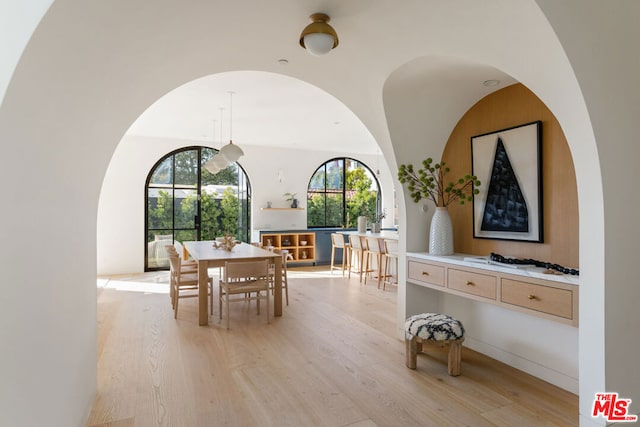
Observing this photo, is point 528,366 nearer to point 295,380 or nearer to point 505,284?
point 505,284

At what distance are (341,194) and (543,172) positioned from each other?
6837mm

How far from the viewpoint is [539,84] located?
212 cm

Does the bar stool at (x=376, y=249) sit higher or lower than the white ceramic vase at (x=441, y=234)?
lower

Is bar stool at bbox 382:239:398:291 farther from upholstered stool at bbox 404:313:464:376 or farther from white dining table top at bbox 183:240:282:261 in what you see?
upholstered stool at bbox 404:313:464:376

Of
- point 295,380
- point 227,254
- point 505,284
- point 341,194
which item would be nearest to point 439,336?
point 505,284

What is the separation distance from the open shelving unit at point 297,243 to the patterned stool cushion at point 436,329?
18.3 ft

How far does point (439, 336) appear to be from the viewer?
2.79 meters

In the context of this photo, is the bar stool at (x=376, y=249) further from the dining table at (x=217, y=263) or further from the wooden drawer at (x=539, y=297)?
the wooden drawer at (x=539, y=297)

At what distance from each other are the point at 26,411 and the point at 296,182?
787 cm

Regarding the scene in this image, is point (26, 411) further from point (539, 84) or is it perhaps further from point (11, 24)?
point (539, 84)

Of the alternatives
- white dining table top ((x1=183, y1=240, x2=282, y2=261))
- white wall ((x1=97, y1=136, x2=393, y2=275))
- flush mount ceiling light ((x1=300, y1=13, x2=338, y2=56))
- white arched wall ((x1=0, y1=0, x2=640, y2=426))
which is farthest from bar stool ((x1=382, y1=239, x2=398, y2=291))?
flush mount ceiling light ((x1=300, y1=13, x2=338, y2=56))

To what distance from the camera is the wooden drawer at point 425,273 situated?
3.22m

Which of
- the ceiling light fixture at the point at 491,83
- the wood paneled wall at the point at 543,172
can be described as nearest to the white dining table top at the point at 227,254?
the wood paneled wall at the point at 543,172

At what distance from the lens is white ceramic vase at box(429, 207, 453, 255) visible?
334 centimetres
